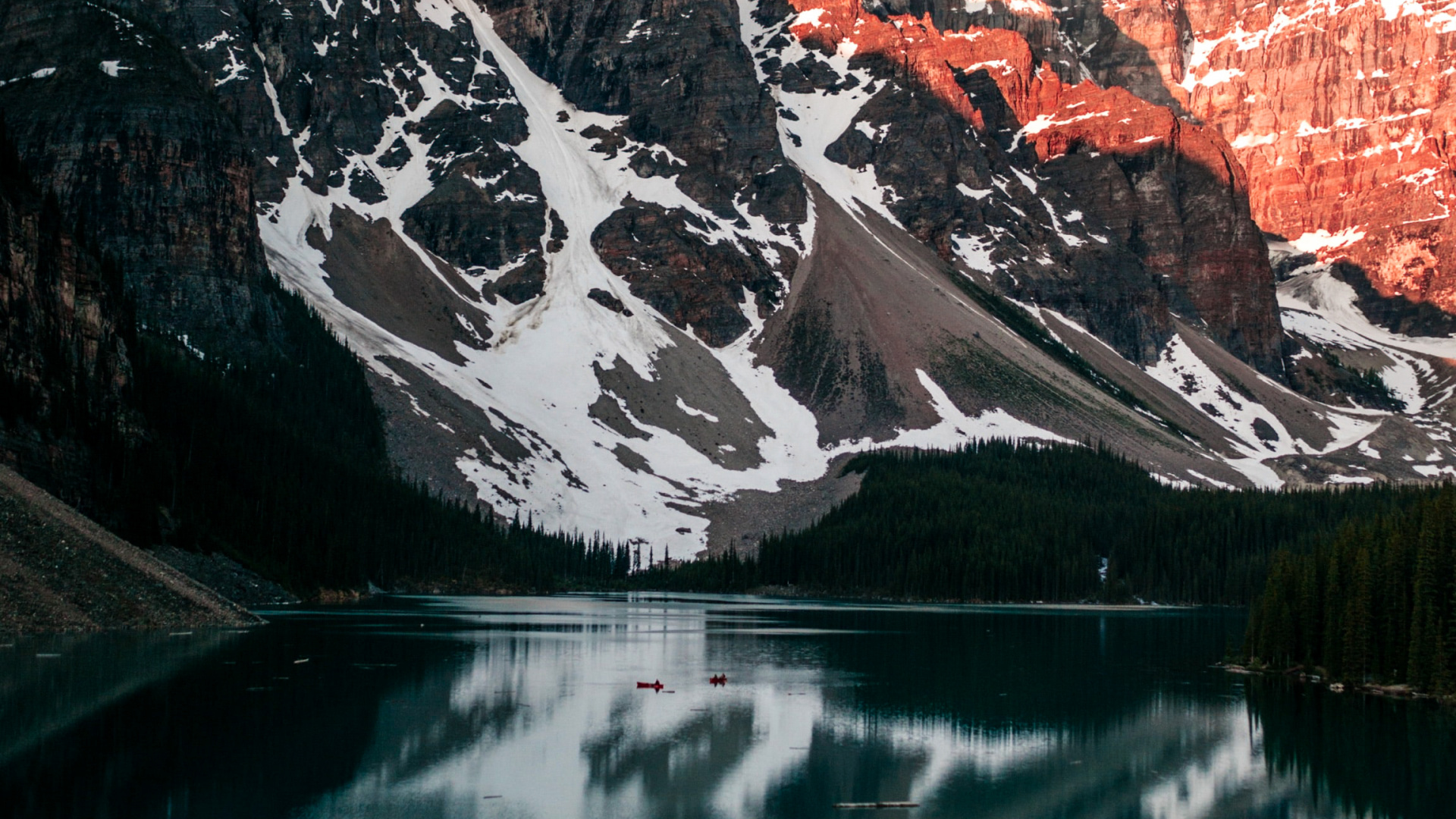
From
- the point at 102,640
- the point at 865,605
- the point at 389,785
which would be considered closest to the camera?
the point at 389,785

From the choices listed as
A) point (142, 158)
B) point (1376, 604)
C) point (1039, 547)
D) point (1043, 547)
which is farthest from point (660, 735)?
point (142, 158)

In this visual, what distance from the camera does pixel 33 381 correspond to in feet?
308

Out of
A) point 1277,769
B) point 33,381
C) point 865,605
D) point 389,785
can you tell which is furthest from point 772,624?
point 389,785

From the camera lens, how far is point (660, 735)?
5241 cm

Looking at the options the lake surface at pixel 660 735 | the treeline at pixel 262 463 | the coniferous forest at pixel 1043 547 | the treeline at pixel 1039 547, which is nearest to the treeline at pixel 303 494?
the treeline at pixel 262 463

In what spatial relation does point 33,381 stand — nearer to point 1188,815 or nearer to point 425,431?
point 1188,815

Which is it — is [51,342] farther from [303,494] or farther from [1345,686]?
[1345,686]

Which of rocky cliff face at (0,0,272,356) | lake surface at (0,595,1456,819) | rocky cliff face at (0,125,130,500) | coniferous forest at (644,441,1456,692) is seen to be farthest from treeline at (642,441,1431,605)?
rocky cliff face at (0,125,130,500)

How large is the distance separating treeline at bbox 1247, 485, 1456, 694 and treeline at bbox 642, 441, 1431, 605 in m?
80.8

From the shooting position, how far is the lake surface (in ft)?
132

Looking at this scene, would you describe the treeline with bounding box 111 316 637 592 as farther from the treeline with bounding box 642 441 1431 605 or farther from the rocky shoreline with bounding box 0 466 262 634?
the treeline with bounding box 642 441 1431 605

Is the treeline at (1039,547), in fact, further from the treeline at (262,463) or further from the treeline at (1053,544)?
the treeline at (262,463)

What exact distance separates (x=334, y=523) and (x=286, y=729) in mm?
88970

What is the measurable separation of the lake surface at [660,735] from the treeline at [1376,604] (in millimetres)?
3069
